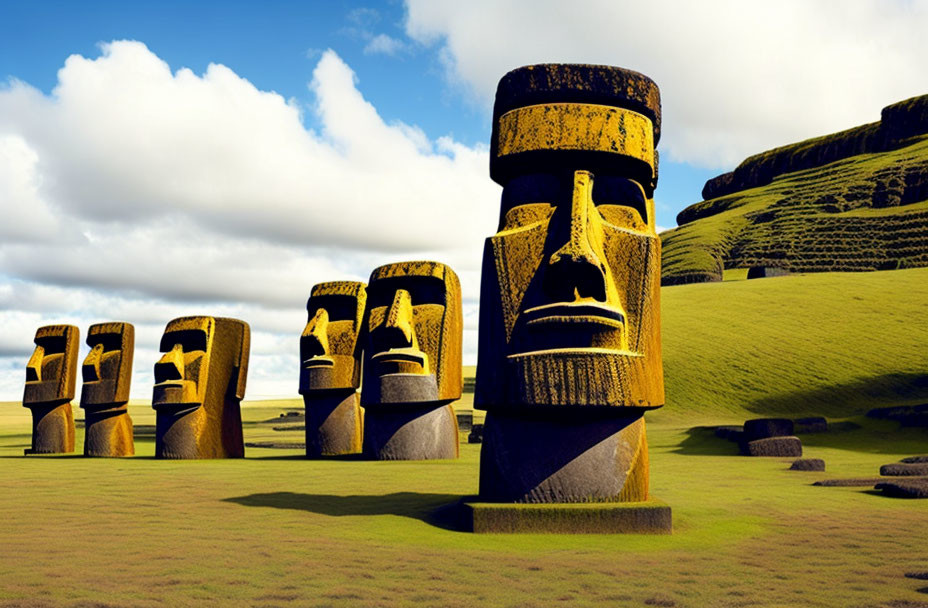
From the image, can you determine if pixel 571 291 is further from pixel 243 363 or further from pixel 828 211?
pixel 828 211

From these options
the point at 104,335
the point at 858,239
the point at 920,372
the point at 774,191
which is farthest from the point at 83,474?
the point at 774,191

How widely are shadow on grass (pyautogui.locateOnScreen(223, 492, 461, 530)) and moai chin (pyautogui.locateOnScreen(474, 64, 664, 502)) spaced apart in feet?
1.52

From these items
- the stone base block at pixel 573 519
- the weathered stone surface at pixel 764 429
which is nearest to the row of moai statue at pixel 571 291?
the stone base block at pixel 573 519

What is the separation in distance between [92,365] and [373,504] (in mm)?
9642

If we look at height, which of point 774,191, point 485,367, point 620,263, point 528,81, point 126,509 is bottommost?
point 126,509

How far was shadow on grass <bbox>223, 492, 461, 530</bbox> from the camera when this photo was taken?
6.62 meters

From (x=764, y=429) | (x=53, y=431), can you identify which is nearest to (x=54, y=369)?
(x=53, y=431)

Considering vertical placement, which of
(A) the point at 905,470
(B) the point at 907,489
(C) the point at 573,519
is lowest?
(C) the point at 573,519

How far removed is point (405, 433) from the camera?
1279cm

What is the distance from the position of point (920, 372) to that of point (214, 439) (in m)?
19.9

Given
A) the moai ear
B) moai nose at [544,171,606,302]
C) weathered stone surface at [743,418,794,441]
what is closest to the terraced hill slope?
weathered stone surface at [743,418,794,441]

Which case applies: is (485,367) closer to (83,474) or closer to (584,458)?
(584,458)

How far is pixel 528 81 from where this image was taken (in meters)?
6.77

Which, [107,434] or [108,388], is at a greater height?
[108,388]
